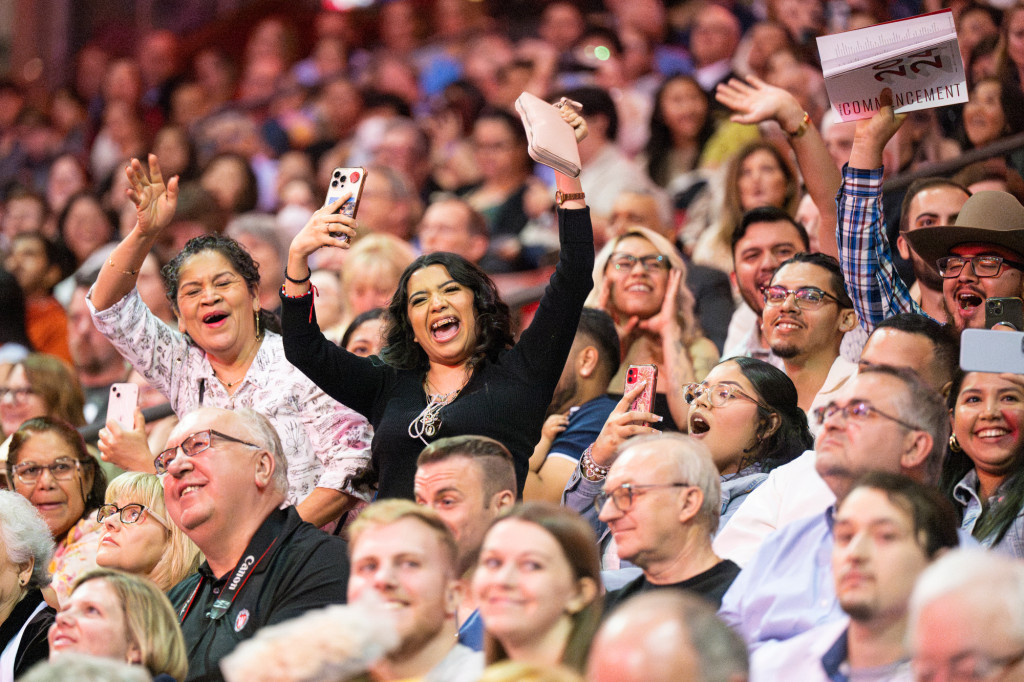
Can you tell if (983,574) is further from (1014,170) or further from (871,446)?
(1014,170)

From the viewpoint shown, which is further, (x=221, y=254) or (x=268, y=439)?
(x=221, y=254)

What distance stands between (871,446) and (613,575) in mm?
747

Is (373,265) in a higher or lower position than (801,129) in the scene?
lower

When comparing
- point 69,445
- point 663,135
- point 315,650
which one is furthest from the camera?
point 663,135

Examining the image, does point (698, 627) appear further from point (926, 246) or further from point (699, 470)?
point (926, 246)

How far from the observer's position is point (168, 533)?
3875mm

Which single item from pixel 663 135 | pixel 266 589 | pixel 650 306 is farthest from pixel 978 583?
pixel 663 135

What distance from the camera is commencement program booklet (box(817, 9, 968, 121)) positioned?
3.83 meters


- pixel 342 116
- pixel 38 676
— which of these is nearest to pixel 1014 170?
pixel 38 676

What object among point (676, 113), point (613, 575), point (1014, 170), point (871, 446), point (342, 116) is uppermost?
point (342, 116)

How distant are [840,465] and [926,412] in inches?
8.8

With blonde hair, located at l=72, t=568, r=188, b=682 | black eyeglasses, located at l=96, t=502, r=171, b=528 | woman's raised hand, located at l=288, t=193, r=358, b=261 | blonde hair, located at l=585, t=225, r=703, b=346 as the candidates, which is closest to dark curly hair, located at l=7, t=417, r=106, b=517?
black eyeglasses, located at l=96, t=502, r=171, b=528

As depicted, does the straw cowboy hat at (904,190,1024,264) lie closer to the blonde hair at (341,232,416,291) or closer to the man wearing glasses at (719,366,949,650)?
the man wearing glasses at (719,366,949,650)

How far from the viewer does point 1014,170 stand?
495 centimetres
